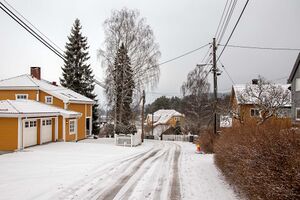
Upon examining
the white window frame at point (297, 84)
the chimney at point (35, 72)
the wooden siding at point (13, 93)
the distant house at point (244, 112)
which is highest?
the chimney at point (35, 72)

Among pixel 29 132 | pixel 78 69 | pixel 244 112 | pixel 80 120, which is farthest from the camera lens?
pixel 78 69

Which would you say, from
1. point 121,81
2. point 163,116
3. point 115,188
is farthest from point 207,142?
point 163,116

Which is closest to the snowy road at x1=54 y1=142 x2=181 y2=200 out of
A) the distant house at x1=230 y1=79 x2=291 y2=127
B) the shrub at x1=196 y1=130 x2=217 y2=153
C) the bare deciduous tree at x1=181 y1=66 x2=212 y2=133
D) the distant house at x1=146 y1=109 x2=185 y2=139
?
the distant house at x1=230 y1=79 x2=291 y2=127

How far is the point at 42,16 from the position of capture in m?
12.5

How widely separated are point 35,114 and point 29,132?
146cm

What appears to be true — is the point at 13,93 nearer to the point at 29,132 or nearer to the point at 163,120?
the point at 29,132

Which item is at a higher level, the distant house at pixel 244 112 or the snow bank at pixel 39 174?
the distant house at pixel 244 112

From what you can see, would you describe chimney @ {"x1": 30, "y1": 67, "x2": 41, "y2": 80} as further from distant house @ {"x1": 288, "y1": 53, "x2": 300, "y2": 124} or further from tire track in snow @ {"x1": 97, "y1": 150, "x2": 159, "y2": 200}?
distant house @ {"x1": 288, "y1": 53, "x2": 300, "y2": 124}

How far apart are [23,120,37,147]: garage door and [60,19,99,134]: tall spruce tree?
62.0 feet

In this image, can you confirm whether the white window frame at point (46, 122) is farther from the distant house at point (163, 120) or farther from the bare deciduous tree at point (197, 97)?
the distant house at point (163, 120)

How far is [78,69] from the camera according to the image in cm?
4016

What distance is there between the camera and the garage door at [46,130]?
868 inches

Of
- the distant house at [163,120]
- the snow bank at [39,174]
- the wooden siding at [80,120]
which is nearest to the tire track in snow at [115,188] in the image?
the snow bank at [39,174]

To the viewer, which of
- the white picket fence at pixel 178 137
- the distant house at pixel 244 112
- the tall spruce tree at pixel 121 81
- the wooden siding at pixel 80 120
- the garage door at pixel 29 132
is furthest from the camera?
the white picket fence at pixel 178 137
